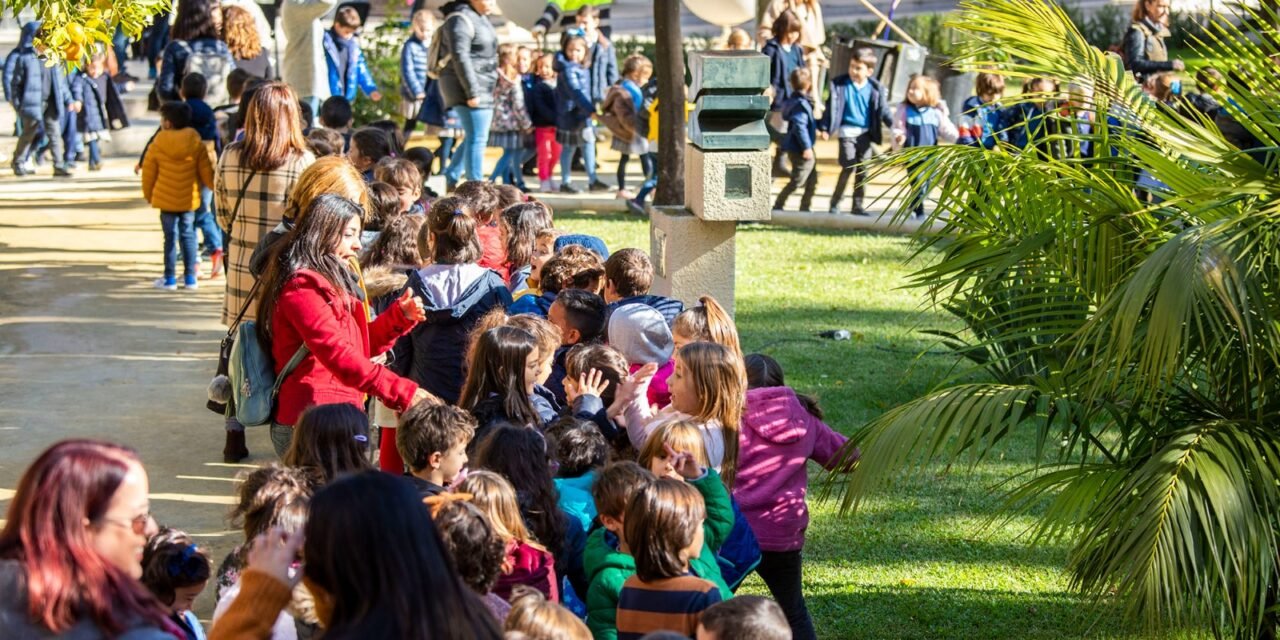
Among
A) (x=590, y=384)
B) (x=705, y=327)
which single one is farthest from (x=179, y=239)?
(x=705, y=327)

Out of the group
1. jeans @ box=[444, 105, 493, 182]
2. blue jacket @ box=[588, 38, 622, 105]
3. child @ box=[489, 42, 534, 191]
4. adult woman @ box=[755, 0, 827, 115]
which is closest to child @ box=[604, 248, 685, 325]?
jeans @ box=[444, 105, 493, 182]

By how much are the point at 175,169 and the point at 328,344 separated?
224 inches

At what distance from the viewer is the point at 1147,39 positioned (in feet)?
51.3

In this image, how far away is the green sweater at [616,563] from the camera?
13.7 feet

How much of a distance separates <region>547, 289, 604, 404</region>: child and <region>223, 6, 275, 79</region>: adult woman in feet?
21.9

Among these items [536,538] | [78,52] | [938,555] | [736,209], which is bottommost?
[938,555]

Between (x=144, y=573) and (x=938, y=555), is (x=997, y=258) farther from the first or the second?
(x=144, y=573)

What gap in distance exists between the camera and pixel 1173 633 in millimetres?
4984

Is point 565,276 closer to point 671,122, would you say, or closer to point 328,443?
point 328,443

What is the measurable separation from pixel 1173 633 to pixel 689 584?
2.00m

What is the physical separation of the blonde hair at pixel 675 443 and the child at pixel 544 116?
446 inches

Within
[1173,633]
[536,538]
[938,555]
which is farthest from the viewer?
[938,555]

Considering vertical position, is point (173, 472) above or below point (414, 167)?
below

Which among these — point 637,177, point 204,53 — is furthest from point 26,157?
point 637,177
